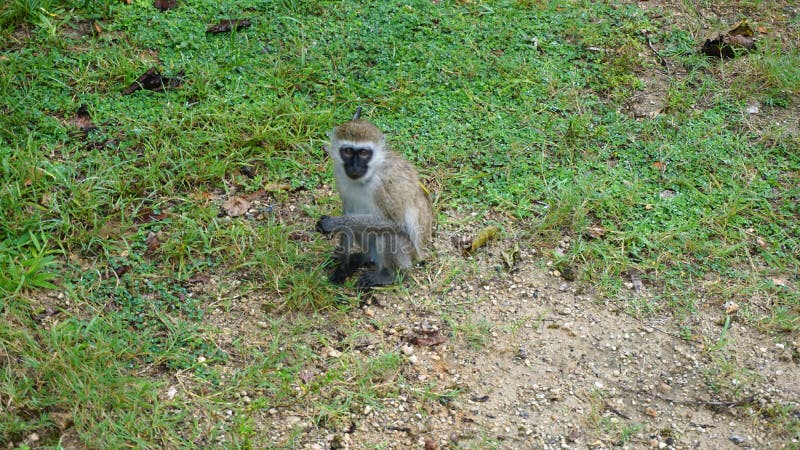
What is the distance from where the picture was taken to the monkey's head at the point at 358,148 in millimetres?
4836

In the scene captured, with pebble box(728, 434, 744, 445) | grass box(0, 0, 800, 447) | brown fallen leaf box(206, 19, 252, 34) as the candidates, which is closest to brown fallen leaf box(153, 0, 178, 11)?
grass box(0, 0, 800, 447)

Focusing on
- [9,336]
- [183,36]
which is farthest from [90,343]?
[183,36]

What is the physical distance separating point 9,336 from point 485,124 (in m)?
3.57

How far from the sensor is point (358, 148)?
484 centimetres

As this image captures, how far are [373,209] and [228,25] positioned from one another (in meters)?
2.57

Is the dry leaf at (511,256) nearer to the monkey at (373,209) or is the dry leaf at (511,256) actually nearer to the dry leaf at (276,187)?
the monkey at (373,209)

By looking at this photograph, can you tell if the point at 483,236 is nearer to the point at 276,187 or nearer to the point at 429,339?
the point at 429,339

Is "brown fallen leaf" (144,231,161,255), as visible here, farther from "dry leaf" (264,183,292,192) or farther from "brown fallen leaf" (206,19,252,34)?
"brown fallen leaf" (206,19,252,34)

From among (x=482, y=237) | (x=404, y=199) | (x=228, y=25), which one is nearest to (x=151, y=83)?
(x=228, y=25)

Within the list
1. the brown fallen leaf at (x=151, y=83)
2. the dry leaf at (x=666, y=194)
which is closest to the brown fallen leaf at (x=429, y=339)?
the dry leaf at (x=666, y=194)

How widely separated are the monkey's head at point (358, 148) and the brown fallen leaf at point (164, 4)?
267cm

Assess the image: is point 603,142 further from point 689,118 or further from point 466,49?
point 466,49

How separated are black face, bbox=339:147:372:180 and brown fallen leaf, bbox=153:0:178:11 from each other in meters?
2.80

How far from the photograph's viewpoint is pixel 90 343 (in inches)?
170
